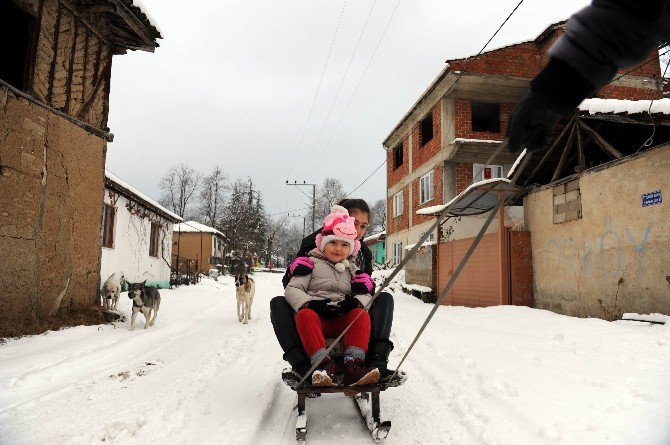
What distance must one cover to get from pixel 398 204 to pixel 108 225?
651 inches

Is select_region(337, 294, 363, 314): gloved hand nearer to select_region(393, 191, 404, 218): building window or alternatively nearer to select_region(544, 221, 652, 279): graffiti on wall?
select_region(544, 221, 652, 279): graffiti on wall

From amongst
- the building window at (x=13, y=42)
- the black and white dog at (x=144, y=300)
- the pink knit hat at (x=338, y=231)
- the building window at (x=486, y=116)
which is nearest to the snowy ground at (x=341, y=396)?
the pink knit hat at (x=338, y=231)

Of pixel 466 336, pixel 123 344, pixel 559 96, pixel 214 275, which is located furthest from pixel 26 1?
pixel 214 275

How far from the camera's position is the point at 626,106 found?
24.9ft

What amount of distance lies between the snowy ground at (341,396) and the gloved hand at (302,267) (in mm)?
1059

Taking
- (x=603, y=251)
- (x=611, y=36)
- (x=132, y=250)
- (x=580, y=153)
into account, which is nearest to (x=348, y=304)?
(x=611, y=36)

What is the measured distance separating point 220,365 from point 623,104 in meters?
8.30

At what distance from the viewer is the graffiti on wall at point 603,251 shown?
7.19m

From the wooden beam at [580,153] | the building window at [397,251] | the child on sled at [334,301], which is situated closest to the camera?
the child on sled at [334,301]

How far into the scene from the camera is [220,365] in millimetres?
4746

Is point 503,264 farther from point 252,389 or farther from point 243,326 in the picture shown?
point 252,389

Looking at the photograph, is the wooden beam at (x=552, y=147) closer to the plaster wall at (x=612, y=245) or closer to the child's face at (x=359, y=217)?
the plaster wall at (x=612, y=245)

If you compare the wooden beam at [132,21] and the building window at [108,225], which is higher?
the wooden beam at [132,21]

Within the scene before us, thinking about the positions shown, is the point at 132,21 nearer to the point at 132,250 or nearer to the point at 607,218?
the point at 132,250
